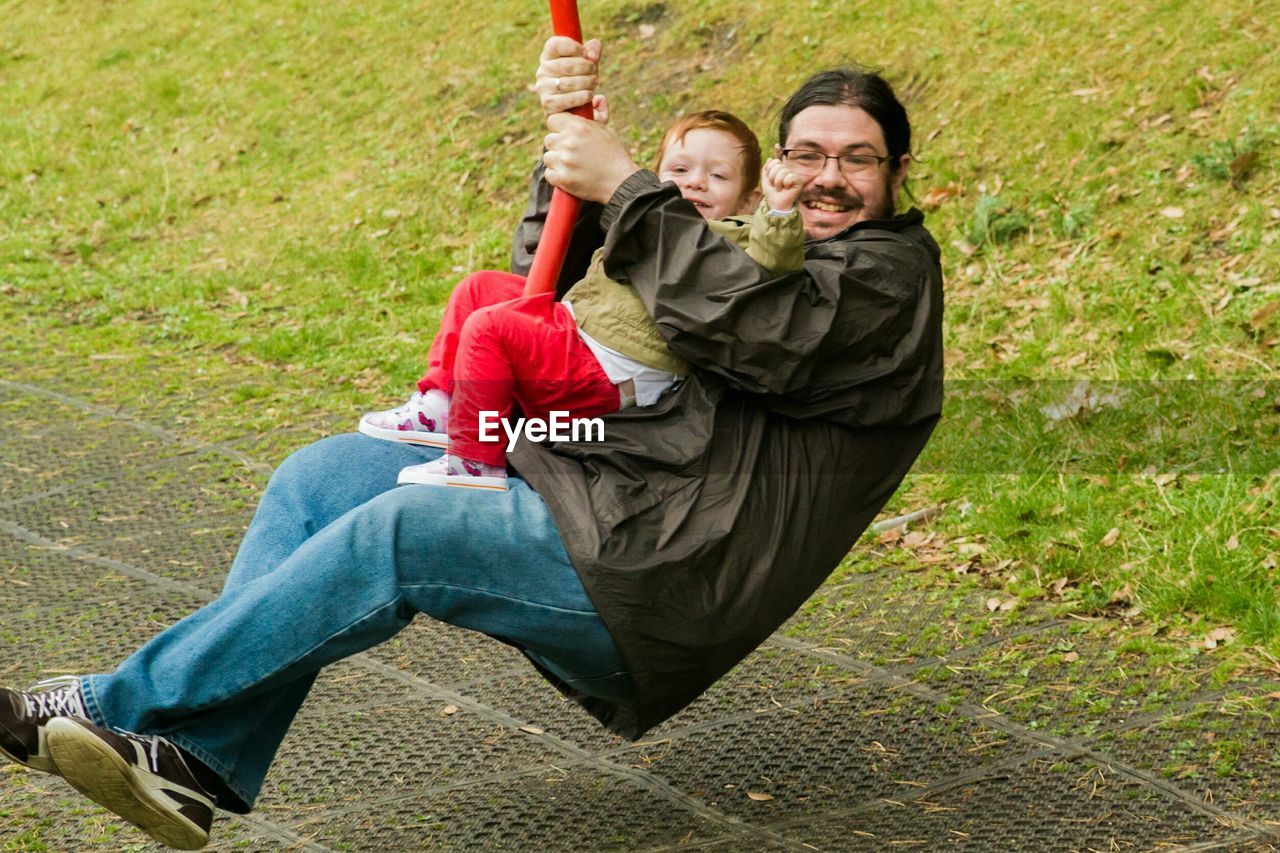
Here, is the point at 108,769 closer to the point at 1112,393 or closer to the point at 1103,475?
the point at 1103,475

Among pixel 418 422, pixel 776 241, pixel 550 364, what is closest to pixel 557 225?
pixel 550 364

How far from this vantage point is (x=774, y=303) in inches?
102

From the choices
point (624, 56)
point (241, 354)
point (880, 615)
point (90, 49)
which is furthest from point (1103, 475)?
point (90, 49)

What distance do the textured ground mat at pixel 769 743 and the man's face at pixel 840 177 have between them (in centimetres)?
129

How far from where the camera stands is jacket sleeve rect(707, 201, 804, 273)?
257 cm

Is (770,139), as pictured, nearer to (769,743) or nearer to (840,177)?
(769,743)

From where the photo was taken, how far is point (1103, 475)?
5023 millimetres

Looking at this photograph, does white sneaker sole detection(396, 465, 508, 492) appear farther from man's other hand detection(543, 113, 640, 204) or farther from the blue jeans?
man's other hand detection(543, 113, 640, 204)

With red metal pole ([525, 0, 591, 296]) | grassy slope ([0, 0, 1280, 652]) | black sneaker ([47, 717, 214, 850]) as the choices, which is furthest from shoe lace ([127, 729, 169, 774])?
grassy slope ([0, 0, 1280, 652])

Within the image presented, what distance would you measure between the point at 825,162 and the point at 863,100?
0.15 m

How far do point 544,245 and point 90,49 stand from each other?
10000 mm

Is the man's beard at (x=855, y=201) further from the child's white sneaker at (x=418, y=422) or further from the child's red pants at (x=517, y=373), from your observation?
the child's white sneaker at (x=418, y=422)

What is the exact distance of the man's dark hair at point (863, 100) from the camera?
10.0 feet

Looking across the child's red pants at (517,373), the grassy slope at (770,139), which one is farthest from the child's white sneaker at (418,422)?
the grassy slope at (770,139)
